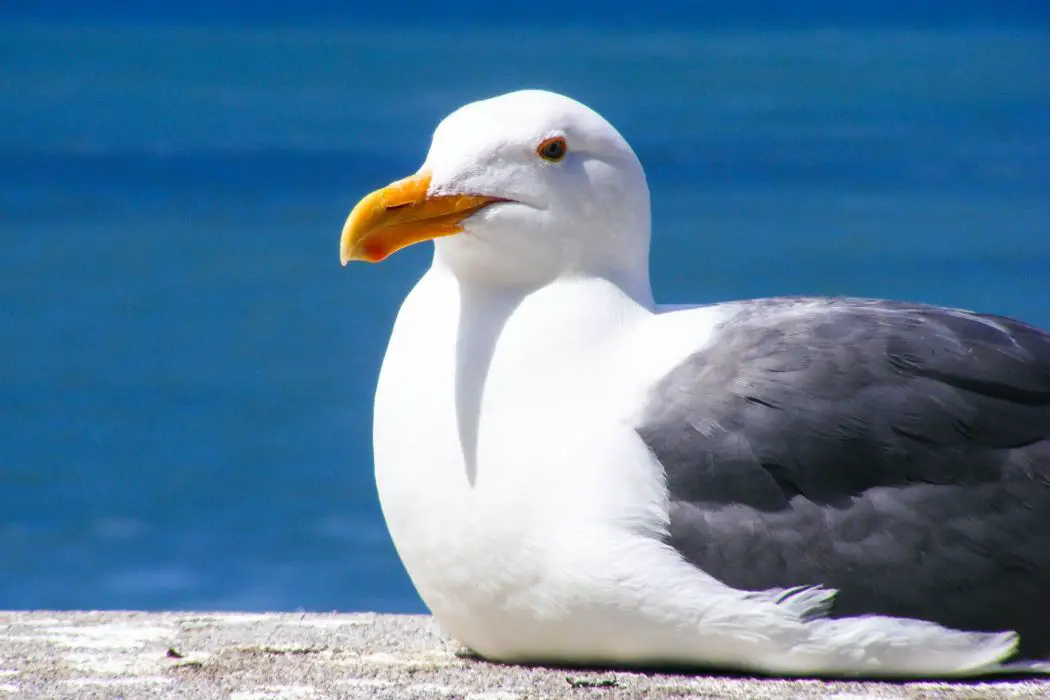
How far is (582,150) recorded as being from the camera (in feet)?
10.2

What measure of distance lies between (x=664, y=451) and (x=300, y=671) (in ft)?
2.29

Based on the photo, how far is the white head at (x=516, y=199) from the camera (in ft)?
9.99

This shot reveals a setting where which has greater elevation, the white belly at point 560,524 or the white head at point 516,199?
the white head at point 516,199

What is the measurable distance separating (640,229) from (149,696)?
1088 mm

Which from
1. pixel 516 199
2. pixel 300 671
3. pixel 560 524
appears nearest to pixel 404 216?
pixel 516 199

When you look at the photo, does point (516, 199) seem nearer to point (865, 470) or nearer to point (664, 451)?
point (664, 451)

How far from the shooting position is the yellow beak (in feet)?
9.96

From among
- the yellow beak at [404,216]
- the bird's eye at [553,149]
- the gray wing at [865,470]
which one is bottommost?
the gray wing at [865,470]

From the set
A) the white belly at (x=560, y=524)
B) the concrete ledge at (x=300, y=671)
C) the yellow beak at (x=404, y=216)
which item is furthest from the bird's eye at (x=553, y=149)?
the concrete ledge at (x=300, y=671)

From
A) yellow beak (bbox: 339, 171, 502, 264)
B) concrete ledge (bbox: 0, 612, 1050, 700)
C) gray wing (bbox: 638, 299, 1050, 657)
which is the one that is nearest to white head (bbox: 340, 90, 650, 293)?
yellow beak (bbox: 339, 171, 502, 264)

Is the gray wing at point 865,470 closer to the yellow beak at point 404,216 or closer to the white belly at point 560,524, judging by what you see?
the white belly at point 560,524

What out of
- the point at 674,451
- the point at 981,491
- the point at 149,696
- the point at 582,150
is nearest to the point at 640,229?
the point at 582,150

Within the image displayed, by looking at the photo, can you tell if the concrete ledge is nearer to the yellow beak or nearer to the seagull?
the seagull

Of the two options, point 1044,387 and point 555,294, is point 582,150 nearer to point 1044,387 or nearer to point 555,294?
point 555,294
